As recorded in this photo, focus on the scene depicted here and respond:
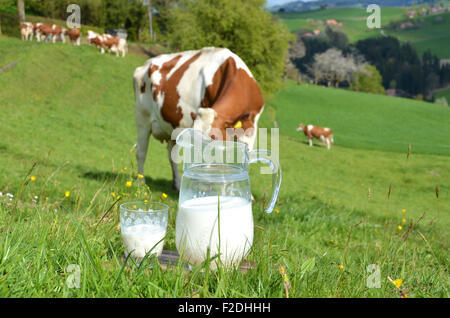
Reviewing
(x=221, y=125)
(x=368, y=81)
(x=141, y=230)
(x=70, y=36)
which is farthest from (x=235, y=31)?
(x=368, y=81)

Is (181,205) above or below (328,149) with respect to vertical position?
above

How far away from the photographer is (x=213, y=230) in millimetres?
1897

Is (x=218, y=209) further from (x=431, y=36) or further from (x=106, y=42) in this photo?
(x=431, y=36)

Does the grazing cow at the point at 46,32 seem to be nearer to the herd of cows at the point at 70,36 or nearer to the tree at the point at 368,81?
the herd of cows at the point at 70,36

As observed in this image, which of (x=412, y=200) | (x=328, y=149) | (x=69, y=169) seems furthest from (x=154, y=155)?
(x=328, y=149)

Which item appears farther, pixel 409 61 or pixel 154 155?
pixel 409 61

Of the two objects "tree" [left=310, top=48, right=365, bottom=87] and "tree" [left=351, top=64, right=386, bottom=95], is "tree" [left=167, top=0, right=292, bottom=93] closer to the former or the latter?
"tree" [left=310, top=48, right=365, bottom=87]

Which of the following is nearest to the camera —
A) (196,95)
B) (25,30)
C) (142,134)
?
(196,95)

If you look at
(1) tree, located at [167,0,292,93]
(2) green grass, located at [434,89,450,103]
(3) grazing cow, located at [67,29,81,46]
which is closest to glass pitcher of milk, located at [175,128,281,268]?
(1) tree, located at [167,0,292,93]

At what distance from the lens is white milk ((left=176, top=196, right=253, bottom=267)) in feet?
6.21

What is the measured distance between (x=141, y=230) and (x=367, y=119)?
32.9m

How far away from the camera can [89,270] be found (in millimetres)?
Result: 1794

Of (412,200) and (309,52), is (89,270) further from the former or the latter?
(309,52)

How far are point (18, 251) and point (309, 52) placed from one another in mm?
82876
